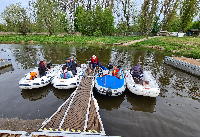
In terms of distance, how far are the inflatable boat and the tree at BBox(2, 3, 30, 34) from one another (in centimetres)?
5511

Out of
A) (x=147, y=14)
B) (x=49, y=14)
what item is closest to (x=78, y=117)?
(x=49, y=14)

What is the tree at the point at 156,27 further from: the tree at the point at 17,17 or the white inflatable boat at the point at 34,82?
the white inflatable boat at the point at 34,82

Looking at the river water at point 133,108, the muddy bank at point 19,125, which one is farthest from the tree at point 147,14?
the muddy bank at point 19,125

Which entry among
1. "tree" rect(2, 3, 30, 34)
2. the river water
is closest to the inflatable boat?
the river water

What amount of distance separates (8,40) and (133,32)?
163 ft

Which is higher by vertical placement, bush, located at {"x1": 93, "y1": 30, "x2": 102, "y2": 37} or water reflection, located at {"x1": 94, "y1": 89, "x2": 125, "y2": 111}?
bush, located at {"x1": 93, "y1": 30, "x2": 102, "y2": 37}

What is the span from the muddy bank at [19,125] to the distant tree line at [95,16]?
162 ft

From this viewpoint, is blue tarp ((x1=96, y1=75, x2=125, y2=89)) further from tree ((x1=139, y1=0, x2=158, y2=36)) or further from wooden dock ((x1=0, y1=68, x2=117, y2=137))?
tree ((x1=139, y1=0, x2=158, y2=36))

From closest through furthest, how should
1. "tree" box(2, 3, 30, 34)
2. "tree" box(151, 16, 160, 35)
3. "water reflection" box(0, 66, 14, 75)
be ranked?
"water reflection" box(0, 66, 14, 75) < "tree" box(2, 3, 30, 34) < "tree" box(151, 16, 160, 35)

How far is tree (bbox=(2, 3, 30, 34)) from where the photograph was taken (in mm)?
59531

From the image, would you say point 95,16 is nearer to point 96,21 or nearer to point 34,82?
point 96,21

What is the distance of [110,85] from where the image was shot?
1408 centimetres

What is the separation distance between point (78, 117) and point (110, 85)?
4673 mm

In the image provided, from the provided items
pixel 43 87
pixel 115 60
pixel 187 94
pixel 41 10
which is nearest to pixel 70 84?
pixel 43 87
